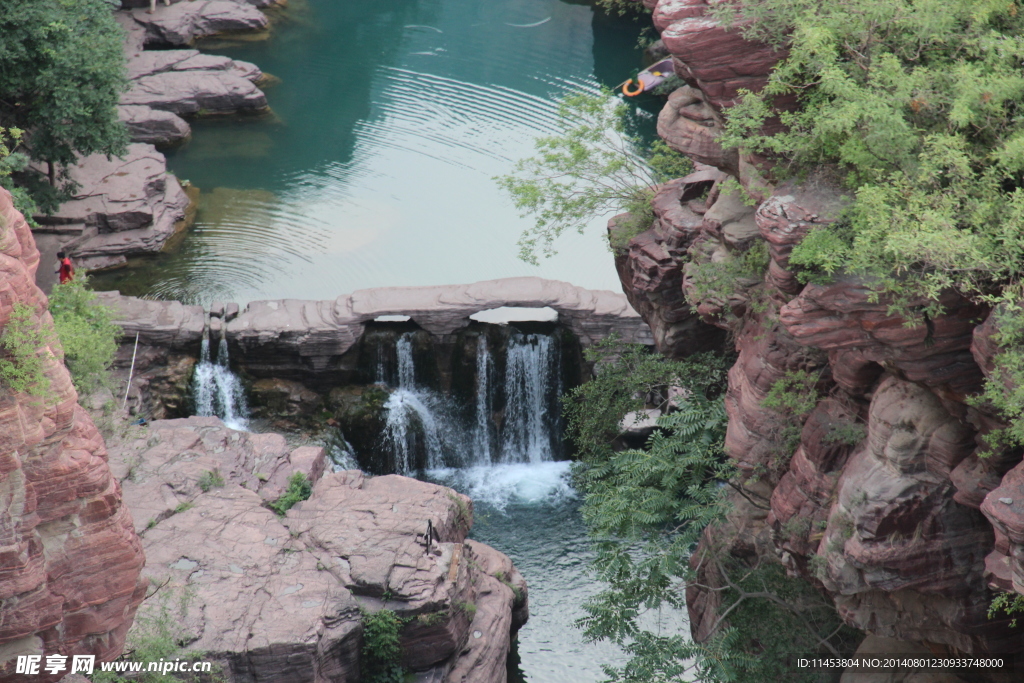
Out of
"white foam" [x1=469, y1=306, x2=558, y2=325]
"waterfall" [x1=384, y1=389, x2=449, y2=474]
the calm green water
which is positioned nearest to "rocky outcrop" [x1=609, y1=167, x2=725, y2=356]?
"white foam" [x1=469, y1=306, x2=558, y2=325]

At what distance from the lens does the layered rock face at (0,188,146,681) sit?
9.09m

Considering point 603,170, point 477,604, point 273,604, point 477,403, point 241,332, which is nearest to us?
point 273,604

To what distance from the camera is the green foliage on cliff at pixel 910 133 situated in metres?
9.53

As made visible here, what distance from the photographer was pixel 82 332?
54.9 feet

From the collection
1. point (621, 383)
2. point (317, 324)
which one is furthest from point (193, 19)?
point (621, 383)

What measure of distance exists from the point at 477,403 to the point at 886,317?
1308 centimetres

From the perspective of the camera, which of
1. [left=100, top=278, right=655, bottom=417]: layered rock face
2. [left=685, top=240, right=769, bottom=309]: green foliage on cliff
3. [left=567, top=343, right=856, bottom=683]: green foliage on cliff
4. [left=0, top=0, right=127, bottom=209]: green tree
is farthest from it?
[left=100, top=278, right=655, bottom=417]: layered rock face

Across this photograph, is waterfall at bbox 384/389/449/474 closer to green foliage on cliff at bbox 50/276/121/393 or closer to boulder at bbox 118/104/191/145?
green foliage on cliff at bbox 50/276/121/393

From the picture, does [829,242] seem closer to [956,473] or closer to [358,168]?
[956,473]

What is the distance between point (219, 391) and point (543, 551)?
26.9 ft

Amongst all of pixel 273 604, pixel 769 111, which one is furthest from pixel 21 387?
pixel 769 111

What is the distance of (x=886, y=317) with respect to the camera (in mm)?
10125

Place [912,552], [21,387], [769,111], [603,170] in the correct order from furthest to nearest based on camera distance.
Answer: [603,170], [769,111], [912,552], [21,387]

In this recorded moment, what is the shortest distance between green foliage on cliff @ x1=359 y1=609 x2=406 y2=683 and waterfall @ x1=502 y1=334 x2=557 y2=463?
8.26 meters
